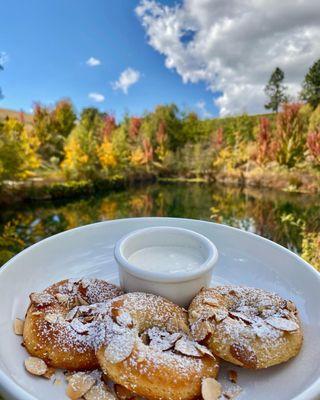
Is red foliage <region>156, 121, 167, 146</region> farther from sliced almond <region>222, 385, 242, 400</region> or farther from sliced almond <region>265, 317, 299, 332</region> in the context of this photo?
sliced almond <region>222, 385, 242, 400</region>

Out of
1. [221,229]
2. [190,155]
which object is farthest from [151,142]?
[221,229]

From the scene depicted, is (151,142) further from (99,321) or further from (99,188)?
(99,321)

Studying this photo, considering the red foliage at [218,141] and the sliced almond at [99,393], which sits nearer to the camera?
the sliced almond at [99,393]

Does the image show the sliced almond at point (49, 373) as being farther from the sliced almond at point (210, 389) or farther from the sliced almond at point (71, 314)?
the sliced almond at point (210, 389)

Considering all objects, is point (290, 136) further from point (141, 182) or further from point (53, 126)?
point (53, 126)

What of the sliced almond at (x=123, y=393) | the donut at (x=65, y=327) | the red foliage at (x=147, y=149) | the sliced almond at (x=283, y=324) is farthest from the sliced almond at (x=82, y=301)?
the red foliage at (x=147, y=149)

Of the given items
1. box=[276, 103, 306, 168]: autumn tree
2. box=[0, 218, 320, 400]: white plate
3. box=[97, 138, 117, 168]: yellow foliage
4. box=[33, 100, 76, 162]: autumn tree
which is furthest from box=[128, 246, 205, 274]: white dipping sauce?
box=[33, 100, 76, 162]: autumn tree

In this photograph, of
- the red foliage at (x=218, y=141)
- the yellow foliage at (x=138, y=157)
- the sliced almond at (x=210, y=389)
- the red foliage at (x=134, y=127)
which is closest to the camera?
the sliced almond at (x=210, y=389)
